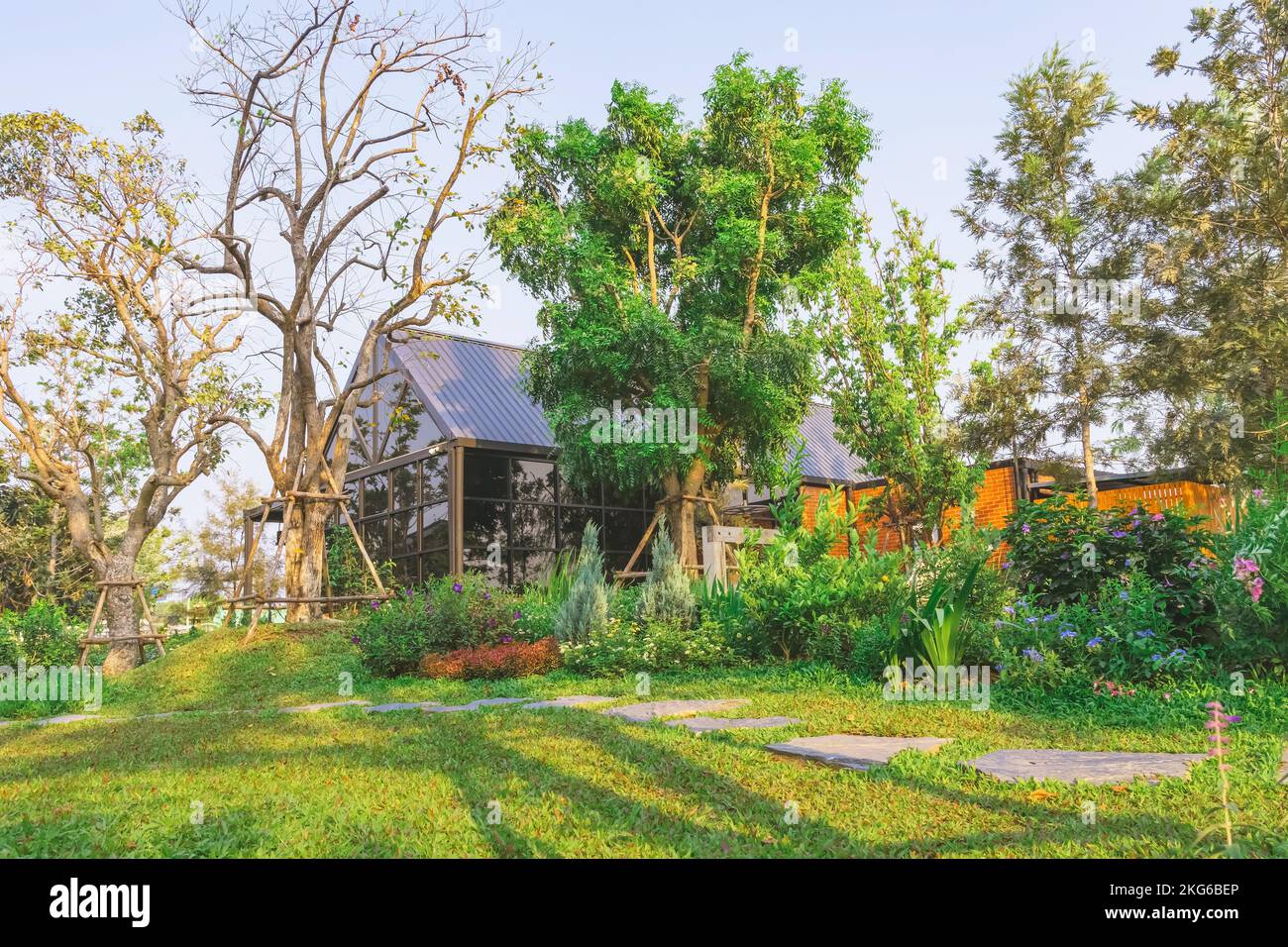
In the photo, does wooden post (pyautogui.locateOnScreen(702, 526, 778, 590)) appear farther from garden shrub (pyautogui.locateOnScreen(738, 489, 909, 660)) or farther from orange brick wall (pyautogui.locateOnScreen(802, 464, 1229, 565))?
orange brick wall (pyautogui.locateOnScreen(802, 464, 1229, 565))

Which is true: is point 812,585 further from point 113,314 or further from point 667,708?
point 113,314

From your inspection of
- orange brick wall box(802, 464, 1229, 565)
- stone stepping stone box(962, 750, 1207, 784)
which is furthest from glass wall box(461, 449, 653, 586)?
stone stepping stone box(962, 750, 1207, 784)

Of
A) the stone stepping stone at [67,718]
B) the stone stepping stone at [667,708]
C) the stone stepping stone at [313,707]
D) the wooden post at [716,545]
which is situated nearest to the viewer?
the stone stepping stone at [667,708]

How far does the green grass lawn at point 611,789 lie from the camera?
3.18 meters

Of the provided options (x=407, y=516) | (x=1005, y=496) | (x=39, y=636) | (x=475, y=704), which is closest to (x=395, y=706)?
Answer: (x=475, y=704)

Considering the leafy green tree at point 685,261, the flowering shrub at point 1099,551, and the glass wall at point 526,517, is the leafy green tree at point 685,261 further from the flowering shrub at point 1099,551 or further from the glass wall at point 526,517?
the flowering shrub at point 1099,551

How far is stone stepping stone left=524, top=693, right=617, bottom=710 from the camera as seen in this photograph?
6.98m

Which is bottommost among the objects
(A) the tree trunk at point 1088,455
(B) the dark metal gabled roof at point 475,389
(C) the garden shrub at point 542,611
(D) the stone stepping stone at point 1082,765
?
(D) the stone stepping stone at point 1082,765

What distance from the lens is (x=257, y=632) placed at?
1280cm

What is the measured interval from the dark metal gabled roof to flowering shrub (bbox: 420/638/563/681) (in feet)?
21.2

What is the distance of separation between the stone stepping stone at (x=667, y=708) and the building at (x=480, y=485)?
926 cm

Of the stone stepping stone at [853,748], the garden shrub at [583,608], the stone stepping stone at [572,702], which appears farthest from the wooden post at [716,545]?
the stone stepping stone at [853,748]
